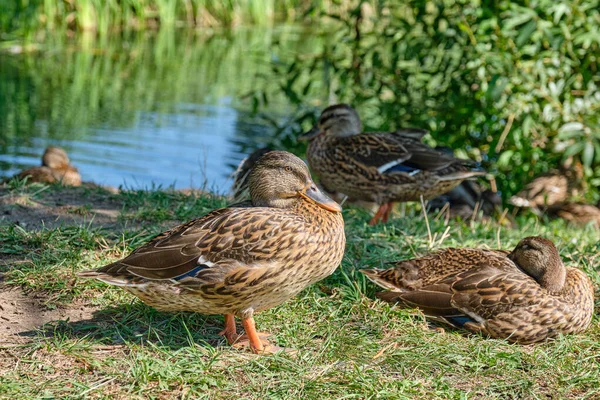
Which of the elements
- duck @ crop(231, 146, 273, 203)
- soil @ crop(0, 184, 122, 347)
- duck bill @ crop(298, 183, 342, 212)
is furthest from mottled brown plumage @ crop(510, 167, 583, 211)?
duck bill @ crop(298, 183, 342, 212)

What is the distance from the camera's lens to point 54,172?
772 centimetres

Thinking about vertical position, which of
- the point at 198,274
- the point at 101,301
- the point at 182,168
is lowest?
the point at 182,168

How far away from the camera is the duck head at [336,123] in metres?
7.53

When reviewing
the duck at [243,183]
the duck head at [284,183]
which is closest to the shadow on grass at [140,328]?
the duck head at [284,183]

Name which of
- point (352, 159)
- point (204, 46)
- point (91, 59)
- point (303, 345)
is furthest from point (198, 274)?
point (204, 46)

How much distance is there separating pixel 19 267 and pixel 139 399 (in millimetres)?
1542

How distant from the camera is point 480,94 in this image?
28.7 ft

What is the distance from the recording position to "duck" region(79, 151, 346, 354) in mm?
3941

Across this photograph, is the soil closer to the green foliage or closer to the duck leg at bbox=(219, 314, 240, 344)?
the duck leg at bbox=(219, 314, 240, 344)

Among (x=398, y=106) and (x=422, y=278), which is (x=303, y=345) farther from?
(x=398, y=106)

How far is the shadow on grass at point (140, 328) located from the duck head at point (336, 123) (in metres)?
3.34

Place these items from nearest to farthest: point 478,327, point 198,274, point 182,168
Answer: point 198,274 → point 478,327 → point 182,168

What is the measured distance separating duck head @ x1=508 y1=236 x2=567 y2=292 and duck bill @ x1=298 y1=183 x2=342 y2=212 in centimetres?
116

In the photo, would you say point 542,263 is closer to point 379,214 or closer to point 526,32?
point 379,214
